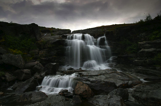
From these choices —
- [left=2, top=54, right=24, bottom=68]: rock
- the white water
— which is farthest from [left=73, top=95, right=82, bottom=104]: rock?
[left=2, top=54, right=24, bottom=68]: rock

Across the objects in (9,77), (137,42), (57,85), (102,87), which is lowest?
(57,85)

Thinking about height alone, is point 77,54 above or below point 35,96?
above

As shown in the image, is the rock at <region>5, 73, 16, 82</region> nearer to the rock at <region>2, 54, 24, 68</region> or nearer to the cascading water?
the rock at <region>2, 54, 24, 68</region>

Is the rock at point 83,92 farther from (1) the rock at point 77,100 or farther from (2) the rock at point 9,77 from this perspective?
(2) the rock at point 9,77

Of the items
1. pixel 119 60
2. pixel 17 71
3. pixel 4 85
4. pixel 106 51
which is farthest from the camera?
pixel 106 51

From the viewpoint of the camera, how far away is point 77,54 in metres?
16.8

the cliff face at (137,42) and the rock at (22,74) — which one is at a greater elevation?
the cliff face at (137,42)

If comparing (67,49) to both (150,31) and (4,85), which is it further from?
(150,31)

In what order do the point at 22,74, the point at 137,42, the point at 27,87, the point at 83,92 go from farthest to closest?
1. the point at 137,42
2. the point at 22,74
3. the point at 27,87
4. the point at 83,92

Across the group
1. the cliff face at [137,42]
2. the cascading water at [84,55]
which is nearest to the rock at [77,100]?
the cascading water at [84,55]

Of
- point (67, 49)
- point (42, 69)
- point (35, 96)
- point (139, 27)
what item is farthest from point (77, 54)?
point (139, 27)

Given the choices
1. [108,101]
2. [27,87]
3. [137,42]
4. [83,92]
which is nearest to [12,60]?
[27,87]

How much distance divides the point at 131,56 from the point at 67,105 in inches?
596

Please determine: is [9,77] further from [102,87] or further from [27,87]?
[102,87]
